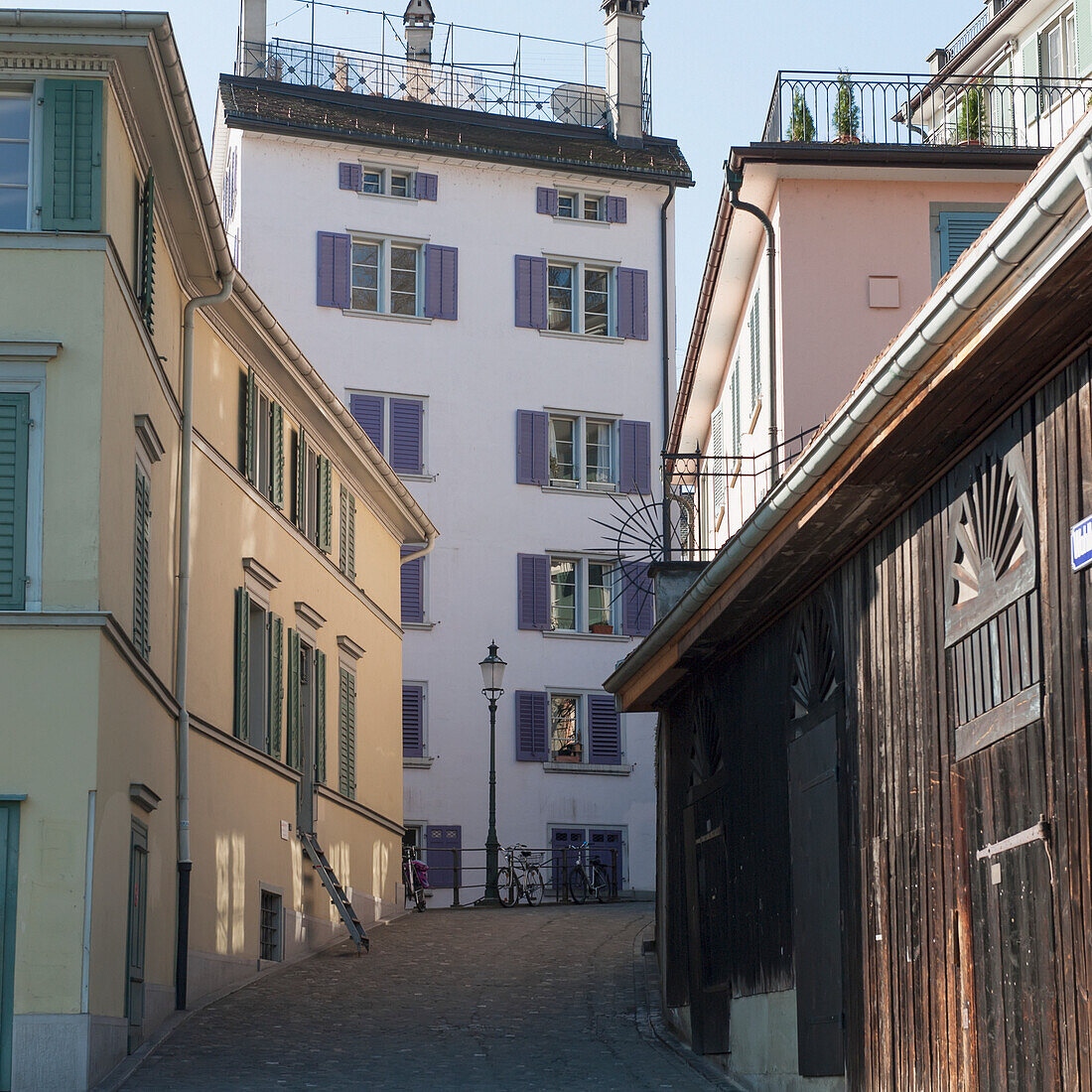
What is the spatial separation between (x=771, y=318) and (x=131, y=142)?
23.7ft

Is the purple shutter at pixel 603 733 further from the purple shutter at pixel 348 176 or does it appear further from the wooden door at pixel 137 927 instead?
the wooden door at pixel 137 927

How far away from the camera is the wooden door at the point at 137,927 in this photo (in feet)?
51.6

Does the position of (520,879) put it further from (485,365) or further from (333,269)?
(333,269)

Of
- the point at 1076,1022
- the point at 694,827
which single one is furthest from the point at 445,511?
the point at 1076,1022

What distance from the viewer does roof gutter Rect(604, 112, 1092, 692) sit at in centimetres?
644

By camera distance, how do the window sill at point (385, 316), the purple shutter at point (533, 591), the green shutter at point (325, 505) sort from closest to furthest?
the green shutter at point (325, 505) → the purple shutter at point (533, 591) → the window sill at point (385, 316)

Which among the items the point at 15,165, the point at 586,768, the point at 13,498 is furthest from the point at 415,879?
the point at 15,165

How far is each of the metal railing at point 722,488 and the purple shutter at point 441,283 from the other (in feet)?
38.4

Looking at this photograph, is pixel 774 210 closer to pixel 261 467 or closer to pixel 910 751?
pixel 261 467

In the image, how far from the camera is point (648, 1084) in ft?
47.7

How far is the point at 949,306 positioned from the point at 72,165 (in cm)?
910

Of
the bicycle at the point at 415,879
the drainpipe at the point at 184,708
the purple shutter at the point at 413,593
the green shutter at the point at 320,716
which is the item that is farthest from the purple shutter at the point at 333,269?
the drainpipe at the point at 184,708

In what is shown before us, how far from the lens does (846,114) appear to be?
2022 cm

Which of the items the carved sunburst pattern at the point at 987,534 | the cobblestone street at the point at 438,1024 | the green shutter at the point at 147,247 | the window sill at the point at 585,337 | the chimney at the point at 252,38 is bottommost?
the cobblestone street at the point at 438,1024
